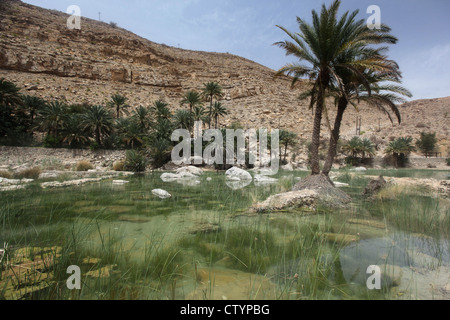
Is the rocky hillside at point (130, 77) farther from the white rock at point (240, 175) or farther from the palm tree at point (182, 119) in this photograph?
the white rock at point (240, 175)

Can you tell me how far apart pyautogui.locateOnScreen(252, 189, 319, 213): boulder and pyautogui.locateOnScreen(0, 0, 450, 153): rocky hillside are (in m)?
35.8

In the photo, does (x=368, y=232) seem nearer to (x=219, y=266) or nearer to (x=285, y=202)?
(x=285, y=202)

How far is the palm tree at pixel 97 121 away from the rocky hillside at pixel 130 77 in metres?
16.7

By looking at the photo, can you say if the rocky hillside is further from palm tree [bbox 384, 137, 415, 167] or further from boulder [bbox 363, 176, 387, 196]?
boulder [bbox 363, 176, 387, 196]

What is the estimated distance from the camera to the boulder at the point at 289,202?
16.3 ft

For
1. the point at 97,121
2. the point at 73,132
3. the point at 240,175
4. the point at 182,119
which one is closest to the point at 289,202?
the point at 240,175

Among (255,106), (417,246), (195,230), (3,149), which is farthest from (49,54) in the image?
(417,246)

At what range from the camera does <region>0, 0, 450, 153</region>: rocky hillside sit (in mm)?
37500

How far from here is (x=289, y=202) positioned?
17.3ft

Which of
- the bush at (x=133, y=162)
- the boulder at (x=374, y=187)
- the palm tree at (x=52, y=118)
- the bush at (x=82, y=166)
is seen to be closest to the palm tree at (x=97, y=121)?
the palm tree at (x=52, y=118)

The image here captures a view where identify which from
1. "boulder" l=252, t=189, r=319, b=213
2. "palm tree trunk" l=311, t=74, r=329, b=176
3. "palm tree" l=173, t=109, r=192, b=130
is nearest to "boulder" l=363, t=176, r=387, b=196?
"palm tree trunk" l=311, t=74, r=329, b=176

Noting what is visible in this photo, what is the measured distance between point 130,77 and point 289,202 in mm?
52811

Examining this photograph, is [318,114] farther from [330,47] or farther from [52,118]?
[52,118]

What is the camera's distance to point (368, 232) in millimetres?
3439
